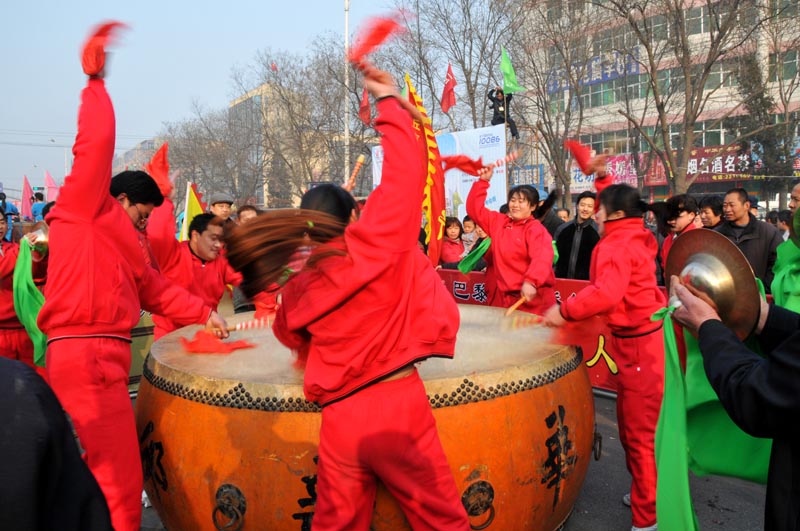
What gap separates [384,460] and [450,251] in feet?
23.9

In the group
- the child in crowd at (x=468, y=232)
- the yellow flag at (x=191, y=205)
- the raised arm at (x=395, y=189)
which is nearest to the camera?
the raised arm at (x=395, y=189)

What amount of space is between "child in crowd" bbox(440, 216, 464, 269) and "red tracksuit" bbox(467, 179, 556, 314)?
390cm

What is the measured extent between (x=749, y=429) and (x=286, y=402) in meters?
1.39

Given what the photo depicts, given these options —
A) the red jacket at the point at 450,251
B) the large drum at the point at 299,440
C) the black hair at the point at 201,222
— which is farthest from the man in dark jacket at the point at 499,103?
the large drum at the point at 299,440

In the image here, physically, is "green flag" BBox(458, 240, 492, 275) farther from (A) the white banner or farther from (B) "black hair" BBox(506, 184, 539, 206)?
(A) the white banner

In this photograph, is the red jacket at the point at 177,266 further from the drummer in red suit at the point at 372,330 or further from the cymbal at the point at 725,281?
the cymbal at the point at 725,281

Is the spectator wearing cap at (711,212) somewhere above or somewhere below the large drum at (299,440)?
above

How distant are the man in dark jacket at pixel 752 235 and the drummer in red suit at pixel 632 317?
2.99m

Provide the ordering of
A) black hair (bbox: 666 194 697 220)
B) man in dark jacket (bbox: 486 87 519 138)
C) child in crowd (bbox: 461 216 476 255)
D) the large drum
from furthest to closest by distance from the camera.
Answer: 1. man in dark jacket (bbox: 486 87 519 138)
2. child in crowd (bbox: 461 216 476 255)
3. black hair (bbox: 666 194 697 220)
4. the large drum

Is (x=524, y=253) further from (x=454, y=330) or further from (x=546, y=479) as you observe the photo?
(x=454, y=330)

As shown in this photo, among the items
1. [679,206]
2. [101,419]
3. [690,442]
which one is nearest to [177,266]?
[101,419]

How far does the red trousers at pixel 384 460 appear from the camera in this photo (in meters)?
1.64

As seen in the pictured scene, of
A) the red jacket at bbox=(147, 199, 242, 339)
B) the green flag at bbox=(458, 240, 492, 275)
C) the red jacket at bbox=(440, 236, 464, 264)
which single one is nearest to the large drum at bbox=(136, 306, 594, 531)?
the red jacket at bbox=(147, 199, 242, 339)

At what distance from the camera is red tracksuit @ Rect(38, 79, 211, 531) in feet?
7.40
